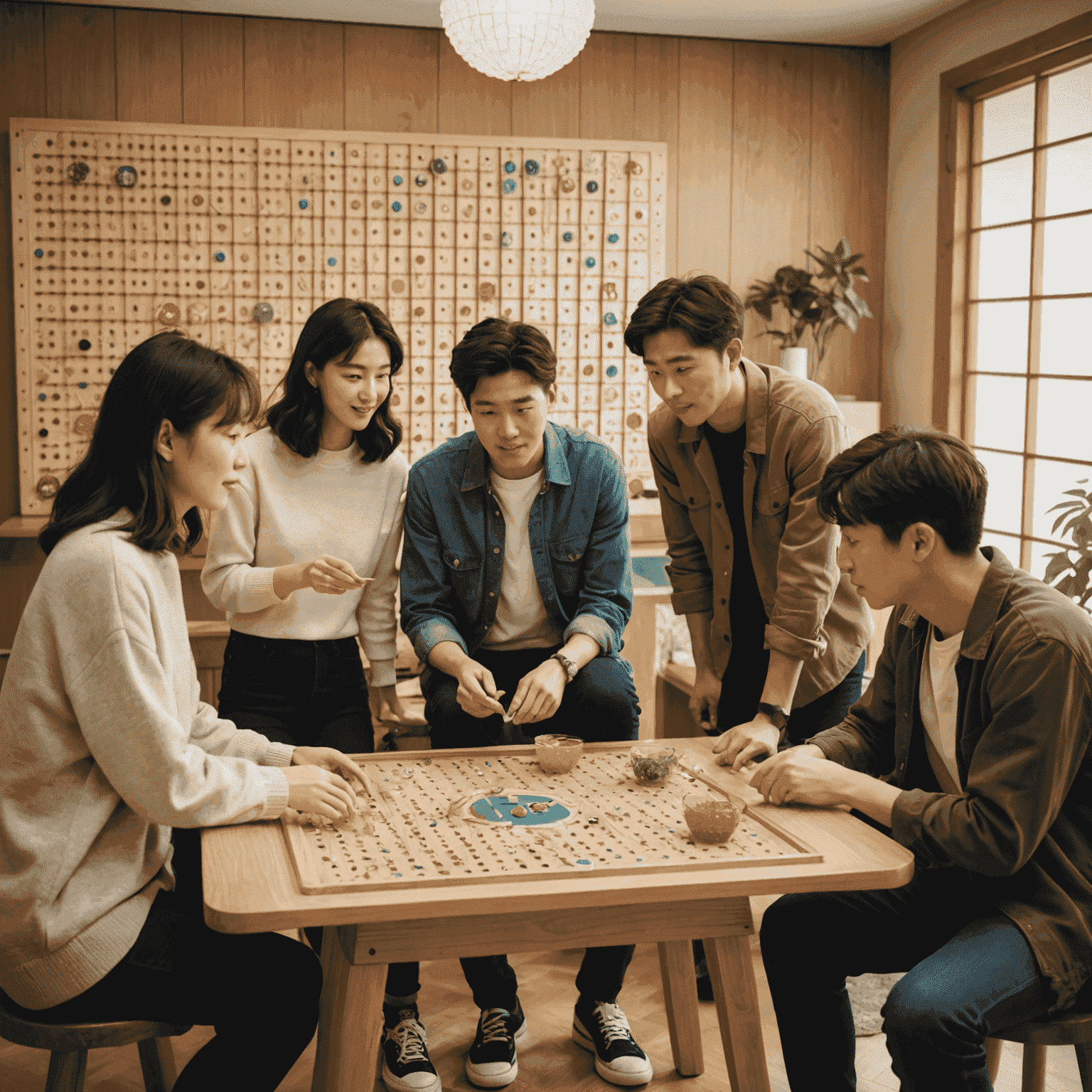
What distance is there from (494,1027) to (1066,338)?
3.06 m

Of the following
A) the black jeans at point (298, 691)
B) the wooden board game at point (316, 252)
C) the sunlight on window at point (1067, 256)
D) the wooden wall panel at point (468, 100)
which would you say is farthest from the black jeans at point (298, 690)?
the sunlight on window at point (1067, 256)

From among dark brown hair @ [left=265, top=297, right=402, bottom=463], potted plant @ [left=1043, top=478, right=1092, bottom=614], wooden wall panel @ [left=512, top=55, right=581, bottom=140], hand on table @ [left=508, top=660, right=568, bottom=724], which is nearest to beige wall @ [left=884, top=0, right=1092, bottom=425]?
wooden wall panel @ [left=512, top=55, right=581, bottom=140]

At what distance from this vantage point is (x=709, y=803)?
1.53 metres

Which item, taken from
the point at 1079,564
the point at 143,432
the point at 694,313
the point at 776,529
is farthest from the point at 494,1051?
the point at 1079,564

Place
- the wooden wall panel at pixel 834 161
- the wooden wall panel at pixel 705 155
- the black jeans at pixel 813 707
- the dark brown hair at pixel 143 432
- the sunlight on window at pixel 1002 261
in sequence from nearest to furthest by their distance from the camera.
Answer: the dark brown hair at pixel 143 432
the black jeans at pixel 813 707
the sunlight on window at pixel 1002 261
the wooden wall panel at pixel 705 155
the wooden wall panel at pixel 834 161

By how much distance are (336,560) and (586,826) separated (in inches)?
31.8

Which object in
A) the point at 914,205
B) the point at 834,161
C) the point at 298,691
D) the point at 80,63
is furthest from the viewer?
the point at 834,161

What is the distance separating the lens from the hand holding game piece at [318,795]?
62.1 inches

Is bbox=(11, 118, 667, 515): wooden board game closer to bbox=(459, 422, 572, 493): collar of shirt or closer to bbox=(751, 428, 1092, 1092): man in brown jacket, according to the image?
bbox=(459, 422, 572, 493): collar of shirt

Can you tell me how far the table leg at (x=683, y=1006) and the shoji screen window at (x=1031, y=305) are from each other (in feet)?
7.22

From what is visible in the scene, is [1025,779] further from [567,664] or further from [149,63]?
[149,63]

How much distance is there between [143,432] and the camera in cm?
159

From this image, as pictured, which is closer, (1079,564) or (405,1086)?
(405,1086)

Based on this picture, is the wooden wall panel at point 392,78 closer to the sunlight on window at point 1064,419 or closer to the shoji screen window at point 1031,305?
the shoji screen window at point 1031,305
